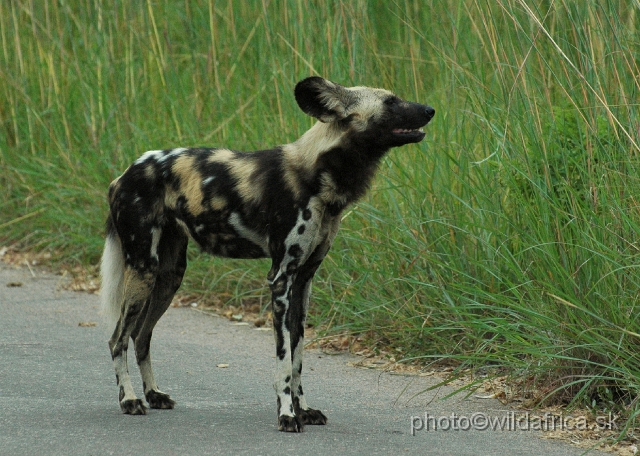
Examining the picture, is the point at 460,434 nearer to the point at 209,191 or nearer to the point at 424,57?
the point at 209,191

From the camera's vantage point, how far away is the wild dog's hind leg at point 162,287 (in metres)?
4.73

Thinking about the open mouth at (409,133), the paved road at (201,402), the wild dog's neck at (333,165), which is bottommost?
the paved road at (201,402)

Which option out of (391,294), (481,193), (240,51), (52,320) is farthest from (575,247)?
(240,51)

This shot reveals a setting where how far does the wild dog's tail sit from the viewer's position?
4812 mm

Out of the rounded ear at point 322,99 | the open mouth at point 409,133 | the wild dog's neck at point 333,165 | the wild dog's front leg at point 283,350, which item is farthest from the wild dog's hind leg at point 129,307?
the open mouth at point 409,133

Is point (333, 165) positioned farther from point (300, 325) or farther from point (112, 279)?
point (112, 279)

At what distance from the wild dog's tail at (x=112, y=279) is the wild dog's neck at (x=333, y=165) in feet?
3.16

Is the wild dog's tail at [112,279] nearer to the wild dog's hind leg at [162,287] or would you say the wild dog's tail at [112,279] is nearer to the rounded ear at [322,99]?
the wild dog's hind leg at [162,287]

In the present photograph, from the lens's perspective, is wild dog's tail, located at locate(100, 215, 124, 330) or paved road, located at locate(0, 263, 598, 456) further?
wild dog's tail, located at locate(100, 215, 124, 330)

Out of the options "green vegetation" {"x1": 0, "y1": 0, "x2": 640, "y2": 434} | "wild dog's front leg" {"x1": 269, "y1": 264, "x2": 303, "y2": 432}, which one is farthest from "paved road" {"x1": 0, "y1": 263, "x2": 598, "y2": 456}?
"green vegetation" {"x1": 0, "y1": 0, "x2": 640, "y2": 434}

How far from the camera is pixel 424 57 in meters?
6.96

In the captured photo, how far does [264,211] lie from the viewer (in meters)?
4.47

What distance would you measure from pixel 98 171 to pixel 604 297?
485 cm

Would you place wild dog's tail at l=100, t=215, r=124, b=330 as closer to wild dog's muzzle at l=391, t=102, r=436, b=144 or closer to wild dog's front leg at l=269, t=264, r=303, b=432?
wild dog's front leg at l=269, t=264, r=303, b=432
